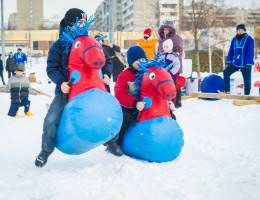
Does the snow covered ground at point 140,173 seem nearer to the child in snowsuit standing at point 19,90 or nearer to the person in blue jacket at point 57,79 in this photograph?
the person in blue jacket at point 57,79

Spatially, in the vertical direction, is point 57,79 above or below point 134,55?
below

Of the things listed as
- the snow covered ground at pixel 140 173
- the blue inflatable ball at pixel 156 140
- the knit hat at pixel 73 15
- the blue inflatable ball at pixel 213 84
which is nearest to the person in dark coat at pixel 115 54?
the blue inflatable ball at pixel 213 84

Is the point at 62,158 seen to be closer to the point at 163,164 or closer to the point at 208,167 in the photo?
the point at 163,164

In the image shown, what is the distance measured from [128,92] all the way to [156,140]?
2.73 feet

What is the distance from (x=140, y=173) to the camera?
3.44 m

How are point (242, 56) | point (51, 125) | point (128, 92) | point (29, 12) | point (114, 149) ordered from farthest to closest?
point (29, 12), point (242, 56), point (128, 92), point (114, 149), point (51, 125)

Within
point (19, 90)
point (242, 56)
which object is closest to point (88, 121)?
point (19, 90)

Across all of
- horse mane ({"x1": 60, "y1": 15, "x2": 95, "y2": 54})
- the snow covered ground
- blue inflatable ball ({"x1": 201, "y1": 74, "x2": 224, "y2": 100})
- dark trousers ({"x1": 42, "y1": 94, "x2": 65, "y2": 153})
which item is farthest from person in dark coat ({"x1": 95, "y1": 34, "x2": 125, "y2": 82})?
dark trousers ({"x1": 42, "y1": 94, "x2": 65, "y2": 153})

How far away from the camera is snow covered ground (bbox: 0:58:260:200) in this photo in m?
2.92

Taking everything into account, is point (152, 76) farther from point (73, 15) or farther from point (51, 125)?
point (51, 125)

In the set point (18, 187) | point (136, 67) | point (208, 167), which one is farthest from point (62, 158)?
point (208, 167)

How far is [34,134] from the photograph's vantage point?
5.89m

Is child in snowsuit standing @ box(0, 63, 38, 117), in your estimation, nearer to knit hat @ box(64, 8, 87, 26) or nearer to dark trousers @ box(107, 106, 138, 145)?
dark trousers @ box(107, 106, 138, 145)

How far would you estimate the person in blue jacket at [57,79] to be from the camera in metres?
3.58
